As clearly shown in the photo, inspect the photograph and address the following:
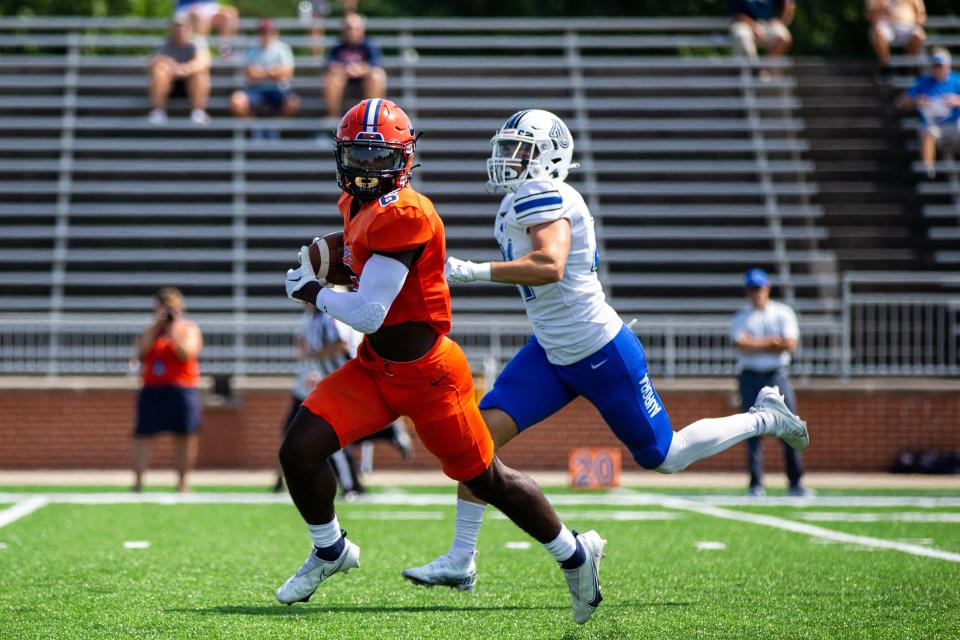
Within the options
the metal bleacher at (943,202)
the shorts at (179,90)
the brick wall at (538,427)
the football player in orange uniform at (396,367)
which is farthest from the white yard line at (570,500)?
the shorts at (179,90)

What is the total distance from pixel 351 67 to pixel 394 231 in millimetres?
13303

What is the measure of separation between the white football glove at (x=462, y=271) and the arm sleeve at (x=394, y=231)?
0.97ft

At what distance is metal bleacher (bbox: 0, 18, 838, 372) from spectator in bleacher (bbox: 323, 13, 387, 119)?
41cm

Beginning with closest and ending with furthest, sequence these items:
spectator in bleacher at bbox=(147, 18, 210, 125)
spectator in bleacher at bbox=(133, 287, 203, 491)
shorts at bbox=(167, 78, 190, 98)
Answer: spectator in bleacher at bbox=(133, 287, 203, 491), spectator in bleacher at bbox=(147, 18, 210, 125), shorts at bbox=(167, 78, 190, 98)

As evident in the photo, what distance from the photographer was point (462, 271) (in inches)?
211

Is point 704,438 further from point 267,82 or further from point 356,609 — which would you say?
point 267,82

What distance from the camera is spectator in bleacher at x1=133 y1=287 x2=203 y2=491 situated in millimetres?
11828

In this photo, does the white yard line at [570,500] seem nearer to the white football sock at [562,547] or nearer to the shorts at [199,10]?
the white football sock at [562,547]

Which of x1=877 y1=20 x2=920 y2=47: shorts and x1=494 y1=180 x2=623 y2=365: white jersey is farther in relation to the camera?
x1=877 y1=20 x2=920 y2=47: shorts

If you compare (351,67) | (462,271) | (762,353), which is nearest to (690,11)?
(351,67)

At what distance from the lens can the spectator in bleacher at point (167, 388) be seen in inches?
466

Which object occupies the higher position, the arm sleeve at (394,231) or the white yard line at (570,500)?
the arm sleeve at (394,231)

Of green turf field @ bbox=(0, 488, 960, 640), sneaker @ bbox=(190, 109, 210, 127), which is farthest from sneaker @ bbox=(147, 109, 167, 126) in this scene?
green turf field @ bbox=(0, 488, 960, 640)

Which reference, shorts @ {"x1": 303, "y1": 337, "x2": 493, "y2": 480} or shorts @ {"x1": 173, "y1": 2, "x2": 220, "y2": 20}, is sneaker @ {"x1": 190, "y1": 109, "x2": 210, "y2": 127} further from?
shorts @ {"x1": 303, "y1": 337, "x2": 493, "y2": 480}
